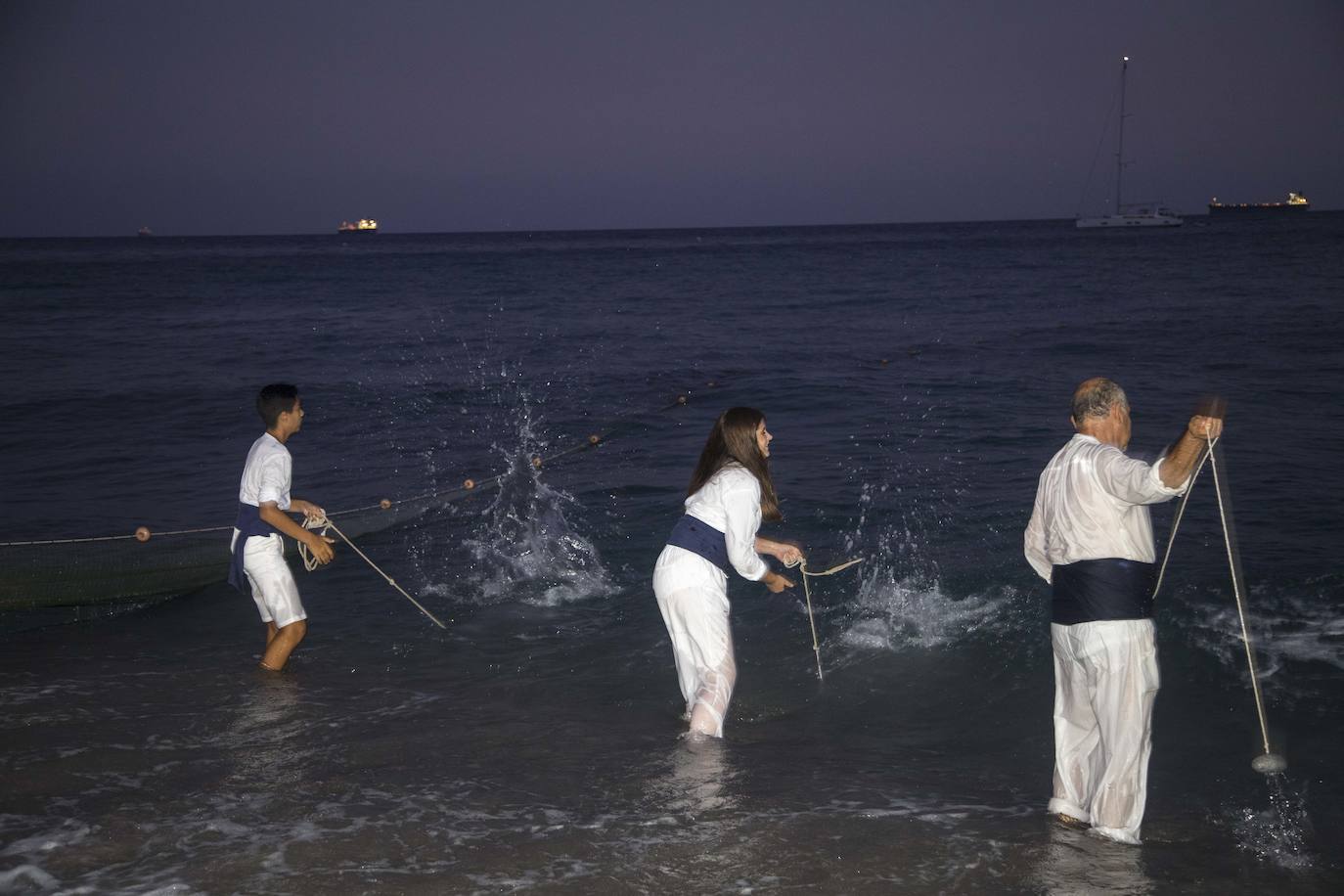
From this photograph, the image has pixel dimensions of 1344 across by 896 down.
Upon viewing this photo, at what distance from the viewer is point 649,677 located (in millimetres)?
8258

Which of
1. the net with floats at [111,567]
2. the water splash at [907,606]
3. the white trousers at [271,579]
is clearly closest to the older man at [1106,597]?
the water splash at [907,606]

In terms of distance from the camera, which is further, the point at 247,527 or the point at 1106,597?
the point at 247,527

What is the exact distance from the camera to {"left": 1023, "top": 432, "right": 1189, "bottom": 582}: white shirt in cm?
473

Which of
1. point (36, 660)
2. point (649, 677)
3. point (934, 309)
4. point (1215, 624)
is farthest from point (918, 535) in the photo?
point (934, 309)

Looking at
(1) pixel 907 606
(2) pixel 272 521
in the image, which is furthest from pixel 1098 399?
(1) pixel 907 606

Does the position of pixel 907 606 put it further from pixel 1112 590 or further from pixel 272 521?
pixel 272 521

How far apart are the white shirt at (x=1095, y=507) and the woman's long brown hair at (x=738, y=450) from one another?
1.44 metres

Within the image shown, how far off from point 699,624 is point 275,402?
124 inches

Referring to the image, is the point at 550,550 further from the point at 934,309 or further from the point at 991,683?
the point at 934,309

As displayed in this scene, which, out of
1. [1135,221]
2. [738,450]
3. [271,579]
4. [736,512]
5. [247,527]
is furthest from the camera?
[1135,221]

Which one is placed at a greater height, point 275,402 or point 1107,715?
point 275,402

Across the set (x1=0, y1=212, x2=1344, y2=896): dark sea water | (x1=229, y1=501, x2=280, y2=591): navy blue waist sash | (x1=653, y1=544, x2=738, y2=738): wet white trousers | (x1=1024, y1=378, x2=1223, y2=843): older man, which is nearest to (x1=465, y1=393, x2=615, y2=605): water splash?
(x1=0, y1=212, x2=1344, y2=896): dark sea water

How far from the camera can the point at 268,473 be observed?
23.5 feet

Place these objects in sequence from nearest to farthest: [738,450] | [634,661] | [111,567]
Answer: [738,450] → [634,661] → [111,567]
